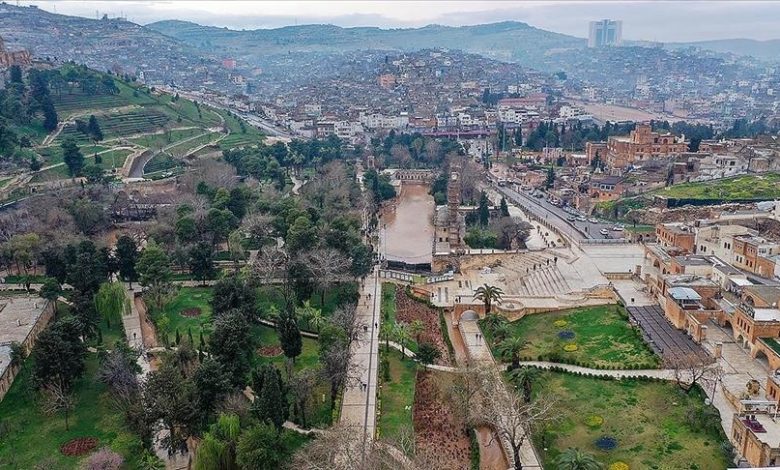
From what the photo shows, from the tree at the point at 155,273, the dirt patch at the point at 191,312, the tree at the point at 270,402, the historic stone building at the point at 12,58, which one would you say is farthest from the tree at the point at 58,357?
the historic stone building at the point at 12,58

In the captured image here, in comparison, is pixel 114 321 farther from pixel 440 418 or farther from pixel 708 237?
pixel 708 237

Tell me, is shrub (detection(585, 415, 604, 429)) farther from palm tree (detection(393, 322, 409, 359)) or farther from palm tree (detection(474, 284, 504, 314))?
palm tree (detection(474, 284, 504, 314))

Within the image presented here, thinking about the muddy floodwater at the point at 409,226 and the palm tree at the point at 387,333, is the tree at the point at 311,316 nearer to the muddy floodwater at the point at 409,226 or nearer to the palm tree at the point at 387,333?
the palm tree at the point at 387,333

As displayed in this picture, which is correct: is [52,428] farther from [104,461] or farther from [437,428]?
[437,428]

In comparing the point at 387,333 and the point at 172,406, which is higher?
the point at 172,406

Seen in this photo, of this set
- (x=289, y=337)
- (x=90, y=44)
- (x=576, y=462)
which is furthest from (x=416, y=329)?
(x=90, y=44)
